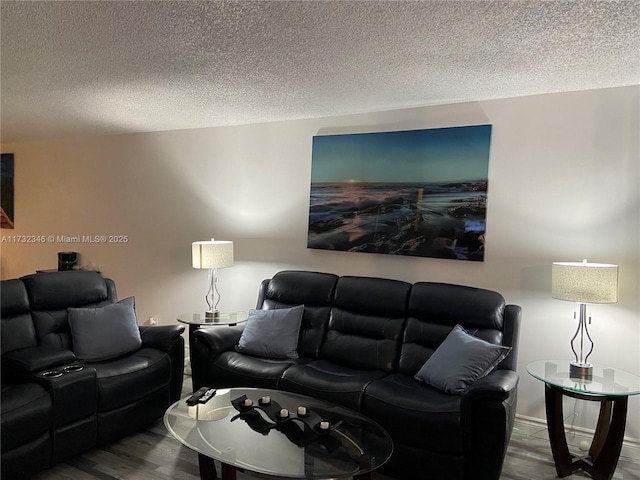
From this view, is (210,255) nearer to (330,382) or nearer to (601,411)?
(330,382)

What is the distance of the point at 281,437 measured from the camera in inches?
85.6

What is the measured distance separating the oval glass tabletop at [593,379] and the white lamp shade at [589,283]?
48cm

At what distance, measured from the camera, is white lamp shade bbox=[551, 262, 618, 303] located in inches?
102

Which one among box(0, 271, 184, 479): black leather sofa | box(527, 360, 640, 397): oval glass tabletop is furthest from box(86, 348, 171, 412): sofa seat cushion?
A: box(527, 360, 640, 397): oval glass tabletop

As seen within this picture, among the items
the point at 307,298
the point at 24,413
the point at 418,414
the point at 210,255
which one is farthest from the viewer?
the point at 210,255

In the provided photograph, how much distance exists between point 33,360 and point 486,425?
2.63 meters

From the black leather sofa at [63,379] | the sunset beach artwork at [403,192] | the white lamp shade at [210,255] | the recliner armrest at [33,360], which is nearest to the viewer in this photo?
the black leather sofa at [63,379]

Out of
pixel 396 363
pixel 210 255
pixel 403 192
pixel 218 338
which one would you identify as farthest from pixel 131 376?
pixel 403 192

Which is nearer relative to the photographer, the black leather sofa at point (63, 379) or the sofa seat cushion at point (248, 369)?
the black leather sofa at point (63, 379)

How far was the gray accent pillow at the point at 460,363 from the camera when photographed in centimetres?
267

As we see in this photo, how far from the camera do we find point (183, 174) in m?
4.88

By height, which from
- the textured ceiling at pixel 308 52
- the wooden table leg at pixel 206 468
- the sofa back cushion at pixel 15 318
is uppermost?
the textured ceiling at pixel 308 52

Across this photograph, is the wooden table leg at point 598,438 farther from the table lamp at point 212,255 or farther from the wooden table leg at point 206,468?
the table lamp at point 212,255

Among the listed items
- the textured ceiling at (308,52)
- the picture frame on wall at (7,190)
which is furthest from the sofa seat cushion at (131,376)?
the picture frame on wall at (7,190)
